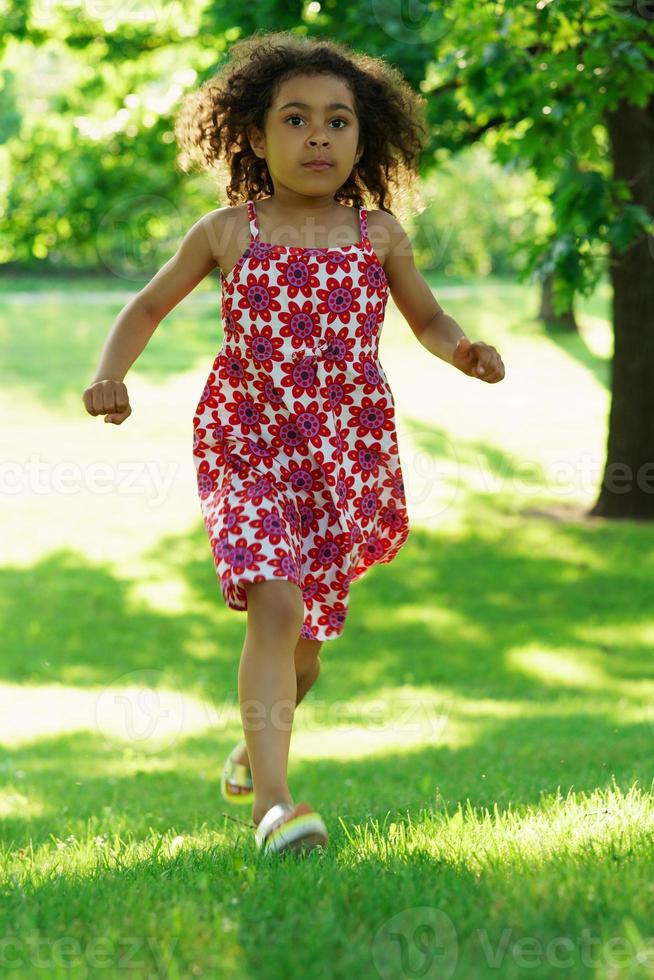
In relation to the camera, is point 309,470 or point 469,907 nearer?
point 469,907

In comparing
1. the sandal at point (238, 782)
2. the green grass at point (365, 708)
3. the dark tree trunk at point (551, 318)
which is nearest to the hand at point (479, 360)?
the green grass at point (365, 708)

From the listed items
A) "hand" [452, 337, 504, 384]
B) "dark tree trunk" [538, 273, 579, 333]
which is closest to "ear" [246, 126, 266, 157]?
"hand" [452, 337, 504, 384]

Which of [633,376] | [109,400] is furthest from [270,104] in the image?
[633,376]

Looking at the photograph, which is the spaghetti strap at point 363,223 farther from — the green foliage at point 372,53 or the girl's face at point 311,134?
the green foliage at point 372,53

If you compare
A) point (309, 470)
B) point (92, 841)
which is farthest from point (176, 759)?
point (309, 470)

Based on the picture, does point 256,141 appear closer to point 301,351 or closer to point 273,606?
point 301,351

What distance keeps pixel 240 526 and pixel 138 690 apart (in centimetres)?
577

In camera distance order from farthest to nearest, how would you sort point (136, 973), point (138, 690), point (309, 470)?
1. point (138, 690)
2. point (309, 470)
3. point (136, 973)

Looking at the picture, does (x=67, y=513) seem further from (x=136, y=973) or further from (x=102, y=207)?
(x=136, y=973)

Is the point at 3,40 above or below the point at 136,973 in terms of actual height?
above

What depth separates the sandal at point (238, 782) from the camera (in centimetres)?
381

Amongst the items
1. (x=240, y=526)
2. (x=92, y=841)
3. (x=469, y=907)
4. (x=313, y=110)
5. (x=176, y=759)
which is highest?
(x=313, y=110)

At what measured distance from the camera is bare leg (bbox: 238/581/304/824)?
3199 mm

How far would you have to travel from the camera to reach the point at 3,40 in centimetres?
1152
